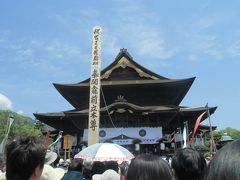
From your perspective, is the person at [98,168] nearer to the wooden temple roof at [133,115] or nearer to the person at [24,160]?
the person at [24,160]

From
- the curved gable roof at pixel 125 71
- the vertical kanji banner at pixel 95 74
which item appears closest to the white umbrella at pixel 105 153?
the vertical kanji banner at pixel 95 74

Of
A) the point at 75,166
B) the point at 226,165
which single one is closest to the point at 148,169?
the point at 226,165

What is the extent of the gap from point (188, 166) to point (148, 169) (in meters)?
0.87

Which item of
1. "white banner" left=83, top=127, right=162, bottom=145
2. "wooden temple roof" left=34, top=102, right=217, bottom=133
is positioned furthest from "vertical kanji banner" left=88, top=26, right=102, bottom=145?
"white banner" left=83, top=127, right=162, bottom=145

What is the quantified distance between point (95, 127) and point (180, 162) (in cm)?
1214

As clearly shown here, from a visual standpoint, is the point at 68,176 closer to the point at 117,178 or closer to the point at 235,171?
the point at 117,178

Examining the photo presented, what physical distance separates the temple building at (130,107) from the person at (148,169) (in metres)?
18.5

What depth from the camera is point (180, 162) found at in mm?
3170

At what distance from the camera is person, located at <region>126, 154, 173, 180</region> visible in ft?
7.74

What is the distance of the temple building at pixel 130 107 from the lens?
21344mm

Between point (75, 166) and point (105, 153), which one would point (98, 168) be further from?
point (75, 166)

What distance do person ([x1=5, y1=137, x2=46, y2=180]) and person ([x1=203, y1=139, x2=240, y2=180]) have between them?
1.35 meters

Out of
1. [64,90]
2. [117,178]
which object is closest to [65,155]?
[64,90]

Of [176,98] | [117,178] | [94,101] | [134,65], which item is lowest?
[117,178]
